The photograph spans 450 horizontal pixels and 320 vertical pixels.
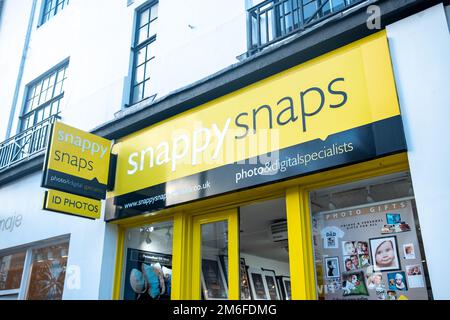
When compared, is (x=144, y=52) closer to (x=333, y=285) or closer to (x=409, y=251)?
(x=333, y=285)

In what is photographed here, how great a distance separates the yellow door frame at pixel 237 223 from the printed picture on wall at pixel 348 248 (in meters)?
0.34

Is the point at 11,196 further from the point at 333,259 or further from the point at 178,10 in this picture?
the point at 333,259

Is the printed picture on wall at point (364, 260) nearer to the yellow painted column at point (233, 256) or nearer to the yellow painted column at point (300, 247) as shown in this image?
the yellow painted column at point (300, 247)

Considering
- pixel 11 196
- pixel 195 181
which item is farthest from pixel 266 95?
pixel 11 196

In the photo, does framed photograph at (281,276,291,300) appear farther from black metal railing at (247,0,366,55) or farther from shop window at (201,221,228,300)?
black metal railing at (247,0,366,55)

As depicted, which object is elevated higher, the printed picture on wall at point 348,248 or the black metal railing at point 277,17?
the black metal railing at point 277,17

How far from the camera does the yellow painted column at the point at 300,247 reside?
14.2 ft

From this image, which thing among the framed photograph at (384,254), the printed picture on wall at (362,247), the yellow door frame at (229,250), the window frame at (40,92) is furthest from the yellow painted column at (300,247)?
the window frame at (40,92)

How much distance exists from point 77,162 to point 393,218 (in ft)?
14.4

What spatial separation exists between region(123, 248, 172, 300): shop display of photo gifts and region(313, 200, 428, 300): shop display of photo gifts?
7.74 feet

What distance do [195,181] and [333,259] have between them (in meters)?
1.98

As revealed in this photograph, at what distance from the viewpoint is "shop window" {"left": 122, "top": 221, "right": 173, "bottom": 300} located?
19.6 feet

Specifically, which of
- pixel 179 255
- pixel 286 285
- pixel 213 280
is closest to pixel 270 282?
pixel 286 285

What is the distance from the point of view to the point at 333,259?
14.4 ft
